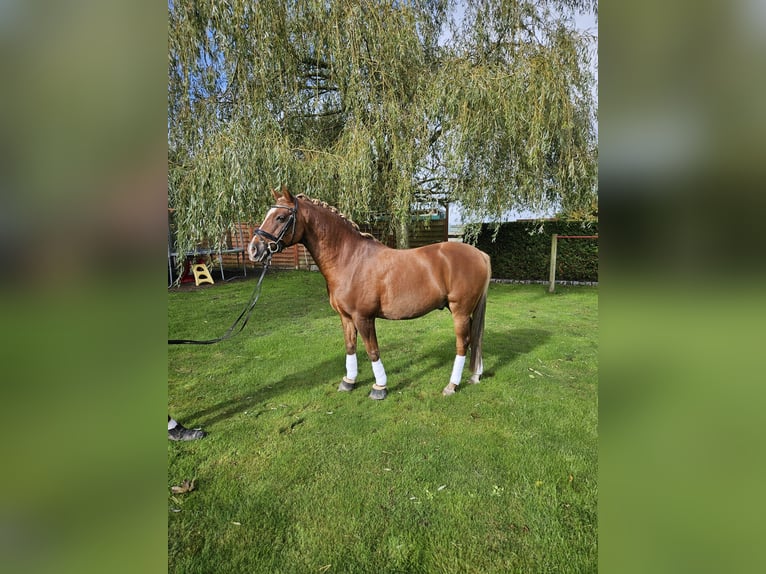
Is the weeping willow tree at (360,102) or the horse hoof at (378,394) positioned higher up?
the weeping willow tree at (360,102)

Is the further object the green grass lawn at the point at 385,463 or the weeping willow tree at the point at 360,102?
the weeping willow tree at the point at 360,102

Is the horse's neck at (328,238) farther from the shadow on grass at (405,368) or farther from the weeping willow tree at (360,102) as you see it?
the weeping willow tree at (360,102)

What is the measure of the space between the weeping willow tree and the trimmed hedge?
3792mm

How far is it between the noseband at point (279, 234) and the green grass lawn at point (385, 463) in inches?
57.1

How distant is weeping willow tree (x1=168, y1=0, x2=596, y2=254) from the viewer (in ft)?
15.8

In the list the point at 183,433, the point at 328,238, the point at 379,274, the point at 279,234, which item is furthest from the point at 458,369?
the point at 183,433

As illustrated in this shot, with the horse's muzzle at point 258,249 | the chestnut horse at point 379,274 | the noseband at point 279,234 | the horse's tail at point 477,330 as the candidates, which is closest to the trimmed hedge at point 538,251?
the horse's tail at point 477,330

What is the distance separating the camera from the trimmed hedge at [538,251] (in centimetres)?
930

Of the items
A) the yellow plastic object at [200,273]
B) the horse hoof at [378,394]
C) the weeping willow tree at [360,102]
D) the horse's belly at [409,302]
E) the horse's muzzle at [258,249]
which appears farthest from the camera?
the yellow plastic object at [200,273]

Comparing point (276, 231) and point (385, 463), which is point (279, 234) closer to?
point (276, 231)
